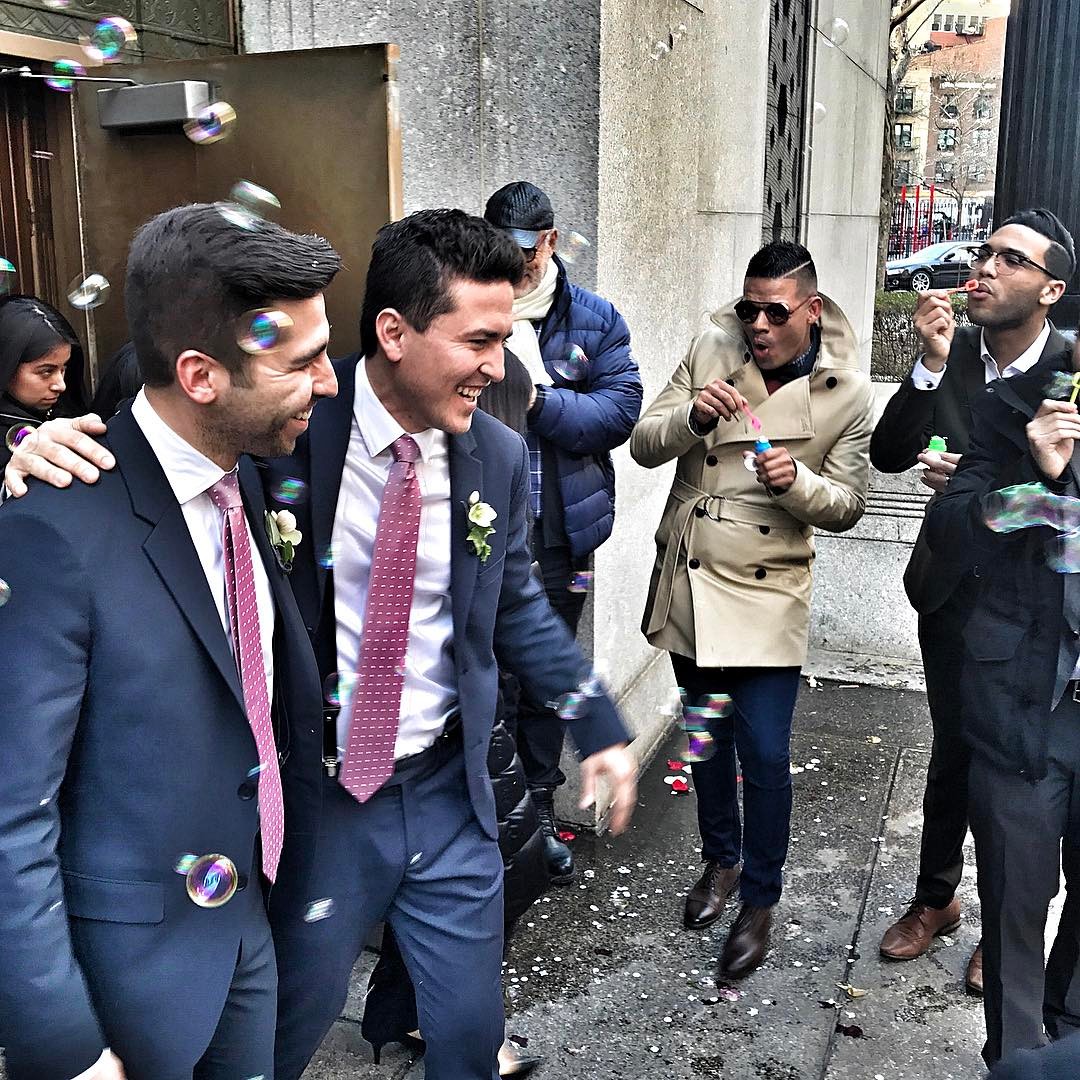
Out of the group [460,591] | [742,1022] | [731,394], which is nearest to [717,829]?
[742,1022]

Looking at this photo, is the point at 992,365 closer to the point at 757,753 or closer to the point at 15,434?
the point at 757,753

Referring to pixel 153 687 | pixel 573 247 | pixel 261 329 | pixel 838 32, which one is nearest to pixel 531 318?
pixel 573 247

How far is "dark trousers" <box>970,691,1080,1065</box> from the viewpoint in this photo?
A: 3.04m

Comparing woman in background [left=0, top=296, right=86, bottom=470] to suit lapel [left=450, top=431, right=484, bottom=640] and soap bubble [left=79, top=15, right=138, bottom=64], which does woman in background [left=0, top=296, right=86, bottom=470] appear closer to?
soap bubble [left=79, top=15, right=138, bottom=64]

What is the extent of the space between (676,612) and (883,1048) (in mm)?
1382

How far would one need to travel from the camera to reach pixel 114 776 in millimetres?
1919

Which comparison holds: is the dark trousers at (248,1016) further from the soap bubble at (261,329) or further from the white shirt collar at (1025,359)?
the white shirt collar at (1025,359)

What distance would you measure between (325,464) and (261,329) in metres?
0.61

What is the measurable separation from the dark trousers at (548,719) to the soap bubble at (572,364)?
56 cm

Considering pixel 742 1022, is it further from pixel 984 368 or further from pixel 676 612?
pixel 984 368

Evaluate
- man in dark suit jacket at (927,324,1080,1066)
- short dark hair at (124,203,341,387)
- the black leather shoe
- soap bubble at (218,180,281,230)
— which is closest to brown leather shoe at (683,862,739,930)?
the black leather shoe

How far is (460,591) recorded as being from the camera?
2637 millimetres

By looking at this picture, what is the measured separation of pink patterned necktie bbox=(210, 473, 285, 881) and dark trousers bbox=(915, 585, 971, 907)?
247 centimetres

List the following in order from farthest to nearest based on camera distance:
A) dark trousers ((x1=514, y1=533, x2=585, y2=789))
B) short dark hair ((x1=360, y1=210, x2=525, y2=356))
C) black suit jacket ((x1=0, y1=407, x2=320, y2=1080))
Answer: dark trousers ((x1=514, y1=533, x2=585, y2=789)) → short dark hair ((x1=360, y1=210, x2=525, y2=356)) → black suit jacket ((x1=0, y1=407, x2=320, y2=1080))
